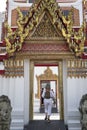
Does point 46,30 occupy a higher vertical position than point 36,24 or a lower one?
lower

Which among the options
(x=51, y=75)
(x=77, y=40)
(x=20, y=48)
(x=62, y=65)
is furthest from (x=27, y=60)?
(x=51, y=75)

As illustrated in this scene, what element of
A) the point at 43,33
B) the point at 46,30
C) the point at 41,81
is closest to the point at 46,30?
the point at 46,30

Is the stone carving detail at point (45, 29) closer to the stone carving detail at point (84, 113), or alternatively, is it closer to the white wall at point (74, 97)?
the white wall at point (74, 97)

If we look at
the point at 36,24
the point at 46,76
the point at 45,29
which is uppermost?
the point at 36,24

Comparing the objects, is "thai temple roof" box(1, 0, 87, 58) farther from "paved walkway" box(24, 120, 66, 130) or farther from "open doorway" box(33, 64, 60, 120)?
"open doorway" box(33, 64, 60, 120)

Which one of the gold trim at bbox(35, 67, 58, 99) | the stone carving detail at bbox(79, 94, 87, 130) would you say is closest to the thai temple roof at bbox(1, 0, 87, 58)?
the stone carving detail at bbox(79, 94, 87, 130)

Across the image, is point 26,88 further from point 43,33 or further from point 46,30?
point 46,30

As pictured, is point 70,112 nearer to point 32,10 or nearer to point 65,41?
point 65,41

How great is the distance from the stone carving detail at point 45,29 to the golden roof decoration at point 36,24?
154 mm

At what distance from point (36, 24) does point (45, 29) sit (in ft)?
1.03

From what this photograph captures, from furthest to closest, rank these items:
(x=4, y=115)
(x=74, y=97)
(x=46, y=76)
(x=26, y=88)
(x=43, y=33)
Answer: (x=46, y=76) < (x=43, y=33) < (x=26, y=88) < (x=74, y=97) < (x=4, y=115)

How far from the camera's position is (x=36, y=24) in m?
7.62

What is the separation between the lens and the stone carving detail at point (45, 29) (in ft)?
25.2

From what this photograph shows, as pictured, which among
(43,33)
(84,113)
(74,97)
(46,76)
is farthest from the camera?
(46,76)
